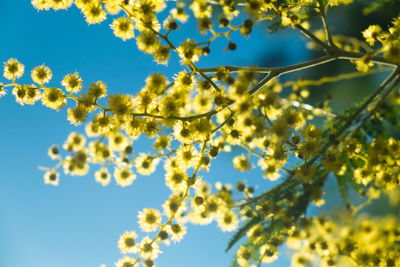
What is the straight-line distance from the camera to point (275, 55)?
4012mm

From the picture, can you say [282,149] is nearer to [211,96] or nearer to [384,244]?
[211,96]

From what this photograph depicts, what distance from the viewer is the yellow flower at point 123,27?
6.36 feet

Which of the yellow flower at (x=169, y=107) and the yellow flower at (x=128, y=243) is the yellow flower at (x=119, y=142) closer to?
the yellow flower at (x=128, y=243)

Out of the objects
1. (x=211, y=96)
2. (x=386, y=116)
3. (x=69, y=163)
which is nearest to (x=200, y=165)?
(x=211, y=96)

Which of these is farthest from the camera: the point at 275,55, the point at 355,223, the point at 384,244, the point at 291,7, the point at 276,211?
the point at 275,55

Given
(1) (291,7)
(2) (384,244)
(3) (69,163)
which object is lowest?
(2) (384,244)

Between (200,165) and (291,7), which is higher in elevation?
(291,7)

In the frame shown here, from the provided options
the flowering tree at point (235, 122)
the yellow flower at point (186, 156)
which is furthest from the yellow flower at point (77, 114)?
the yellow flower at point (186, 156)

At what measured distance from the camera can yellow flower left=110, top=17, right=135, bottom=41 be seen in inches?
76.3

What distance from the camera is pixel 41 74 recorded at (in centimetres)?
212

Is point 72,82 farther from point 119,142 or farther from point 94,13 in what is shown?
point 119,142

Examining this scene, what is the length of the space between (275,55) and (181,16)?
1.98m

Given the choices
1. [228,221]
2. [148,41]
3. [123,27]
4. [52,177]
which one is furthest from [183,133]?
[52,177]

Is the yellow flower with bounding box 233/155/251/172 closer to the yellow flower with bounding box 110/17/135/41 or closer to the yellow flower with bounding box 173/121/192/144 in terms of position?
the yellow flower with bounding box 173/121/192/144
